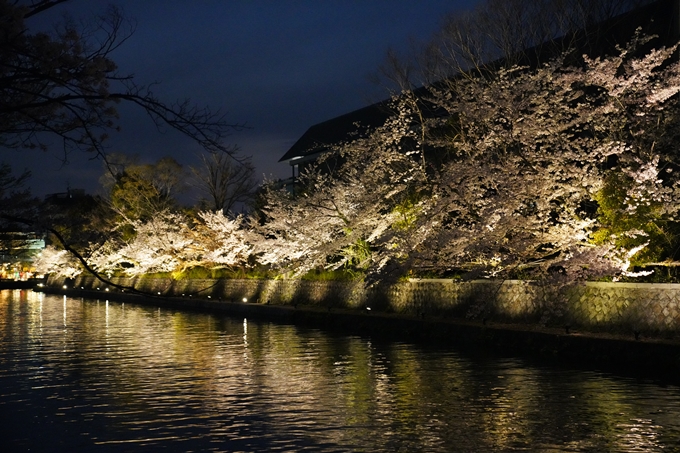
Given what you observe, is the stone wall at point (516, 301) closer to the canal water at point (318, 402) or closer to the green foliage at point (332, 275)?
the green foliage at point (332, 275)

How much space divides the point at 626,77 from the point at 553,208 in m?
3.84

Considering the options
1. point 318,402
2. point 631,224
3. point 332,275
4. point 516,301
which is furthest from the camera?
point 332,275

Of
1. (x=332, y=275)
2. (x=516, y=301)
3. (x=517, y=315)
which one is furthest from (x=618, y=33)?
(x=332, y=275)

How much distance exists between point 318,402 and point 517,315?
10231 mm

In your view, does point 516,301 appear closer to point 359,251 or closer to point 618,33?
point 359,251

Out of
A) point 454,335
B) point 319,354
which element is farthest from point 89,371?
point 454,335

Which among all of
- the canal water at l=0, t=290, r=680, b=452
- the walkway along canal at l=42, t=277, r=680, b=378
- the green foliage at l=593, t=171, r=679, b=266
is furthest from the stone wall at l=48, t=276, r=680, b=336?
the canal water at l=0, t=290, r=680, b=452

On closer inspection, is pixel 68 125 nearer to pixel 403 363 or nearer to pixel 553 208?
pixel 403 363

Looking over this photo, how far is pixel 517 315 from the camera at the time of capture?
21.4 meters

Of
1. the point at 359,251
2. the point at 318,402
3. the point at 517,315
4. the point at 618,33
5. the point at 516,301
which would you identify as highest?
the point at 618,33

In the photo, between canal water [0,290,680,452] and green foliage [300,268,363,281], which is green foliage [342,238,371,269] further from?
canal water [0,290,680,452]

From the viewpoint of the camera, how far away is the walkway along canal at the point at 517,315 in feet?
53.9

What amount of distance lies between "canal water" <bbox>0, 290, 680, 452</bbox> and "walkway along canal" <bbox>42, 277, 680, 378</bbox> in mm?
1128

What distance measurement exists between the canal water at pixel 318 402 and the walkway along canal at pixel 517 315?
1128 mm
